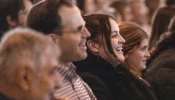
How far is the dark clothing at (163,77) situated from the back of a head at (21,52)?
172 cm

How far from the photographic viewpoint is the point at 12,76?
215cm

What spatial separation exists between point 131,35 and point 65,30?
1058mm

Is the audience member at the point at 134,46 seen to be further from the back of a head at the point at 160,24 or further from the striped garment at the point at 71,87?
the back of a head at the point at 160,24

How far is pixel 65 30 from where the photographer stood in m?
2.87

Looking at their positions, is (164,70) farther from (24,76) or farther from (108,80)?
(24,76)

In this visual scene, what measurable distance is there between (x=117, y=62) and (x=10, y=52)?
1.36 metres

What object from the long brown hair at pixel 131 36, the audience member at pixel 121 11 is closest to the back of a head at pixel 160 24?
the long brown hair at pixel 131 36

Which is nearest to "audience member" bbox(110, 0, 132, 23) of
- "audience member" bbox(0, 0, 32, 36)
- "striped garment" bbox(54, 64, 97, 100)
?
"audience member" bbox(0, 0, 32, 36)

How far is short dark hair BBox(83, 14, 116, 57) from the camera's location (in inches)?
133

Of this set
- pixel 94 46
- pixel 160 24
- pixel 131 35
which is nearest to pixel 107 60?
pixel 94 46

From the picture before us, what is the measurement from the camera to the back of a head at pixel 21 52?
215 cm

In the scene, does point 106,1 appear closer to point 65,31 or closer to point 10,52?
A: point 65,31

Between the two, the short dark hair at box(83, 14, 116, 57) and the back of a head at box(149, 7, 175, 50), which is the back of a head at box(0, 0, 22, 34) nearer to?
the short dark hair at box(83, 14, 116, 57)

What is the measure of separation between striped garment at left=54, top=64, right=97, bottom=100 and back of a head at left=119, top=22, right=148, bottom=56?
885 mm
